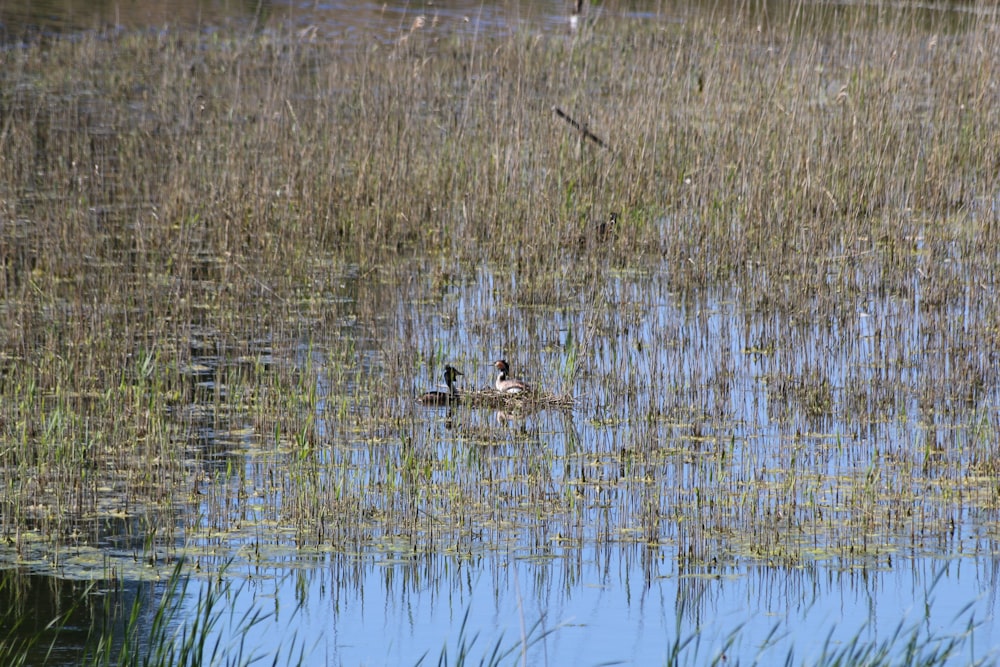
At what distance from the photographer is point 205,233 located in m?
9.27

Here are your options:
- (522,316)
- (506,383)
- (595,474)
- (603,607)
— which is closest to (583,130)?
(522,316)

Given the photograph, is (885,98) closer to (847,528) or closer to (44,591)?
(847,528)

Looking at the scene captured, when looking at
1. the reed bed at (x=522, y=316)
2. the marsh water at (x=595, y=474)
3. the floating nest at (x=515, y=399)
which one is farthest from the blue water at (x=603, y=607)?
the floating nest at (x=515, y=399)

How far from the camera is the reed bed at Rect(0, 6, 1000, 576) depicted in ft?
16.7

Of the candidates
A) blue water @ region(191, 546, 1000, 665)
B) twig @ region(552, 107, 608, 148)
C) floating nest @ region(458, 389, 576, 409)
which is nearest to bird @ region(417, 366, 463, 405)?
floating nest @ region(458, 389, 576, 409)

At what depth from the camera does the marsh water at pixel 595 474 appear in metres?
4.42

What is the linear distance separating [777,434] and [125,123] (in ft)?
27.1

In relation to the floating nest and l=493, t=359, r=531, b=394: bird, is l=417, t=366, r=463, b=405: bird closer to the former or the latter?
the floating nest

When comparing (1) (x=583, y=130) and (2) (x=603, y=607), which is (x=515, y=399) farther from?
(1) (x=583, y=130)

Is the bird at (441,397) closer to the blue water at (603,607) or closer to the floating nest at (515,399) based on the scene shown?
the floating nest at (515,399)

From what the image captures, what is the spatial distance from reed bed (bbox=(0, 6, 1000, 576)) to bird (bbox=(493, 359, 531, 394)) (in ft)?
0.43

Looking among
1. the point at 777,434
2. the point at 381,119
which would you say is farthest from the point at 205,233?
the point at 777,434

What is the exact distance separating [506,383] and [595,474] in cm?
99

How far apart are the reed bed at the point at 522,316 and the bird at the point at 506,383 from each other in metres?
0.13
